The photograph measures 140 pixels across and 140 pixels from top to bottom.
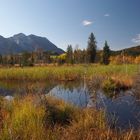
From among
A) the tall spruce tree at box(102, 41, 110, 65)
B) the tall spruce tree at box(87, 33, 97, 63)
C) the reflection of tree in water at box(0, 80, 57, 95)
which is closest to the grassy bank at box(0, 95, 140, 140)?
the reflection of tree in water at box(0, 80, 57, 95)

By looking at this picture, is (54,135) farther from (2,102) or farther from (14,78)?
(14,78)

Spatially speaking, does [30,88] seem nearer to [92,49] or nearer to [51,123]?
[51,123]

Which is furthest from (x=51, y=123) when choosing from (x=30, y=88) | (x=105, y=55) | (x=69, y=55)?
(x=69, y=55)

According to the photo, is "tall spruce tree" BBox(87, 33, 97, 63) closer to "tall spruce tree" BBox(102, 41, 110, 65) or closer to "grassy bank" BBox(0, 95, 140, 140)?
"tall spruce tree" BBox(102, 41, 110, 65)

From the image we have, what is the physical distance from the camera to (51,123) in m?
6.63

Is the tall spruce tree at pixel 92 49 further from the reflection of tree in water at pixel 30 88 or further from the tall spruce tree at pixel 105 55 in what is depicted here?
the reflection of tree in water at pixel 30 88

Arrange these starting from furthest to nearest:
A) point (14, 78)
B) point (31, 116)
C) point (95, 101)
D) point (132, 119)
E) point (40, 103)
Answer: point (14, 78)
point (132, 119)
point (40, 103)
point (95, 101)
point (31, 116)

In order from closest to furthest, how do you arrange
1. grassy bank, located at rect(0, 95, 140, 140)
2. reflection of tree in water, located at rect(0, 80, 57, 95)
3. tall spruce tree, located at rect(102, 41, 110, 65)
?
grassy bank, located at rect(0, 95, 140, 140), reflection of tree in water, located at rect(0, 80, 57, 95), tall spruce tree, located at rect(102, 41, 110, 65)

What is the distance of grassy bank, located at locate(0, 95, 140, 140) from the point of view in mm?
4312

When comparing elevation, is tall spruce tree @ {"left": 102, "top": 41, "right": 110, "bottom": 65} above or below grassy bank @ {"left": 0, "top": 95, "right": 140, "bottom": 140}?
above

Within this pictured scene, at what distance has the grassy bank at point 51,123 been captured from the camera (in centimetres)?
431

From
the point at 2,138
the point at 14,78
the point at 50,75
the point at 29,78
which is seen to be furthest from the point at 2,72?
the point at 2,138

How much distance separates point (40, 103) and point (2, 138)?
2848mm

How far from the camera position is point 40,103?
23.0ft
